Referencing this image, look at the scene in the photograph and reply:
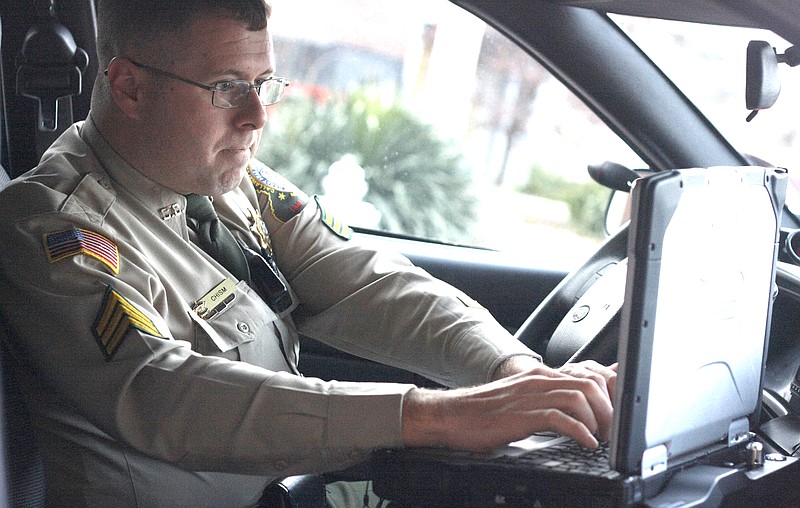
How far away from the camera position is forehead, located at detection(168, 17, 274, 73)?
1.69 meters

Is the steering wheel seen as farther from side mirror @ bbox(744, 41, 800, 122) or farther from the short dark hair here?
the short dark hair

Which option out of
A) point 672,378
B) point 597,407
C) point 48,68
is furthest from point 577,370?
point 48,68

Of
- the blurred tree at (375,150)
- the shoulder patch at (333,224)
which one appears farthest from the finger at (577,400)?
the blurred tree at (375,150)

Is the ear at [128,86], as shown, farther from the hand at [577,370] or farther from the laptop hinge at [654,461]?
the laptop hinge at [654,461]

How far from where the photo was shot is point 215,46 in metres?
1.70

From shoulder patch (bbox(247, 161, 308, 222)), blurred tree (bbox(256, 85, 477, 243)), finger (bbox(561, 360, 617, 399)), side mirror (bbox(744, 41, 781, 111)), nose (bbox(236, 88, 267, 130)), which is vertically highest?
side mirror (bbox(744, 41, 781, 111))

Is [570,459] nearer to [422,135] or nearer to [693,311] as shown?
[693,311]

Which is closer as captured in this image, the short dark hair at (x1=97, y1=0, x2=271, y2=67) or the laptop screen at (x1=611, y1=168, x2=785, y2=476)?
the laptop screen at (x1=611, y1=168, x2=785, y2=476)

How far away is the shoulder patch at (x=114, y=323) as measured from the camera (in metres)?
1.41

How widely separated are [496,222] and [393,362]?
4.40 meters

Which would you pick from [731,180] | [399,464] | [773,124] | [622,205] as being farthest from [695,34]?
[399,464]

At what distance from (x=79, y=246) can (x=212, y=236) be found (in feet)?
1.21

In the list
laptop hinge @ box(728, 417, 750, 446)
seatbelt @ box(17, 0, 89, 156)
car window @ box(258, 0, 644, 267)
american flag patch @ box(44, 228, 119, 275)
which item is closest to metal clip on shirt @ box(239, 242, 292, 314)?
american flag patch @ box(44, 228, 119, 275)

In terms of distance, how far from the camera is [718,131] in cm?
209
